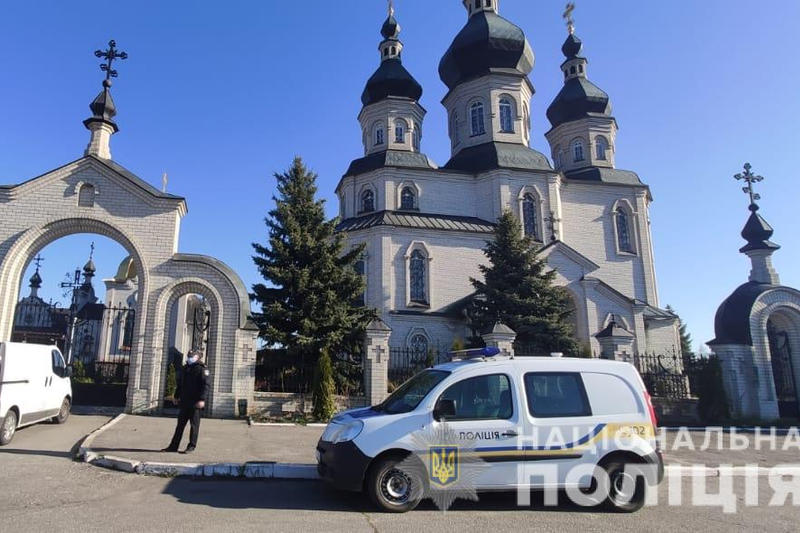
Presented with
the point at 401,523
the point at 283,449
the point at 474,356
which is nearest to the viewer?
the point at 401,523

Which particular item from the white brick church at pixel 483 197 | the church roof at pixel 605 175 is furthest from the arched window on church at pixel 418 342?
the church roof at pixel 605 175

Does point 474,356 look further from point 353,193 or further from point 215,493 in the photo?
point 353,193

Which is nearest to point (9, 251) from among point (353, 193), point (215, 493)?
point (215, 493)

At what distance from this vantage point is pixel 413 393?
20.4ft

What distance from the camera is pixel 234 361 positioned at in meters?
13.5

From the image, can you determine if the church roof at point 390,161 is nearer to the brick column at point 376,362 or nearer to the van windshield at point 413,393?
the brick column at point 376,362

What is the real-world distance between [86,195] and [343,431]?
12.1 m

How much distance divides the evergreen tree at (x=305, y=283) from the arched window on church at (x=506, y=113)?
51.3 ft

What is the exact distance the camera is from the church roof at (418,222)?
26.2 m

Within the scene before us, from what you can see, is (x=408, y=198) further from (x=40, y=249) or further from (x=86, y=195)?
(x=40, y=249)

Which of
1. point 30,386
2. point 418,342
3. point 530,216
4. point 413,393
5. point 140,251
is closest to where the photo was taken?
point 413,393

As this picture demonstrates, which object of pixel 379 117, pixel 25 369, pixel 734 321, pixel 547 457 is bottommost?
pixel 547 457

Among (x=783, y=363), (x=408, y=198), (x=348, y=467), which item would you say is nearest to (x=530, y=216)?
(x=408, y=198)

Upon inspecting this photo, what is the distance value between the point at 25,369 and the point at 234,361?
4.89 metres
